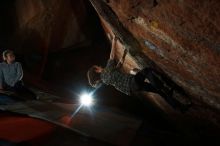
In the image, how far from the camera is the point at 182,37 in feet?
10.0

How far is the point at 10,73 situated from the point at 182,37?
14.3 ft

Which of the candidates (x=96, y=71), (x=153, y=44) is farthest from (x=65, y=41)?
(x=153, y=44)

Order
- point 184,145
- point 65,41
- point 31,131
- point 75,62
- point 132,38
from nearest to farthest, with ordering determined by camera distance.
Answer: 1. point 132,38
2. point 31,131
3. point 184,145
4. point 65,41
5. point 75,62

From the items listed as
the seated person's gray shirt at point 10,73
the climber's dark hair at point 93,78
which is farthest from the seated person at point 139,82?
the seated person's gray shirt at point 10,73

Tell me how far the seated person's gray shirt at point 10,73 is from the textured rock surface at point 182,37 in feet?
10.1

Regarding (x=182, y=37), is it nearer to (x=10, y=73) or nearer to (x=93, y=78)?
(x=93, y=78)

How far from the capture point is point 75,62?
10.2 meters

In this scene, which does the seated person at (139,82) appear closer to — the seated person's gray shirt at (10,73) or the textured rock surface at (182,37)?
the textured rock surface at (182,37)

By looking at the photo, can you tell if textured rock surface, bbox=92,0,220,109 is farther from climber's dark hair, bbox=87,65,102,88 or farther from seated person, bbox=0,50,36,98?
seated person, bbox=0,50,36,98

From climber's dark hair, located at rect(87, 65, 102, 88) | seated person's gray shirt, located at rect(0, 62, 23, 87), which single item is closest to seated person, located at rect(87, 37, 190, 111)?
climber's dark hair, located at rect(87, 65, 102, 88)

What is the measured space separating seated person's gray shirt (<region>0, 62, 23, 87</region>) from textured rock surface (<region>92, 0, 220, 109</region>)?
3.07 metres

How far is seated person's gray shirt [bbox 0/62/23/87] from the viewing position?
606 centimetres

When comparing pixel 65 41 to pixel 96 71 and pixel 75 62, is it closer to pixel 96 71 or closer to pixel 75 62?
pixel 75 62

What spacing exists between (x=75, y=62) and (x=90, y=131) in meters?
5.72
